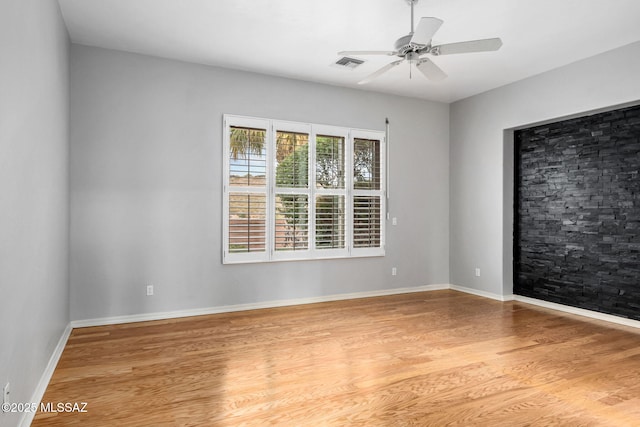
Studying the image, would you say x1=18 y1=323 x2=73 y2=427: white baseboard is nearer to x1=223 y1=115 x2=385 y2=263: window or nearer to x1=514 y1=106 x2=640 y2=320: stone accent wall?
x1=223 y1=115 x2=385 y2=263: window

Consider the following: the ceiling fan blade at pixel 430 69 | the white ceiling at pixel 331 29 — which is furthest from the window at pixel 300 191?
the ceiling fan blade at pixel 430 69

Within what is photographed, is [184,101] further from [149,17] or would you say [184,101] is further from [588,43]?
[588,43]

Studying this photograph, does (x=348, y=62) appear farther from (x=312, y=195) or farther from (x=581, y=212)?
(x=581, y=212)

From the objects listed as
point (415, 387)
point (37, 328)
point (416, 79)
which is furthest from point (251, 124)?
point (415, 387)

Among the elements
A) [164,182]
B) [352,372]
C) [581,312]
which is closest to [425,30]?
[352,372]

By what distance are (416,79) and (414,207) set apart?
186 cm

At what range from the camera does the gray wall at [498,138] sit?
14.2 ft

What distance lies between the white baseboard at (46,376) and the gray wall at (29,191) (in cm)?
7

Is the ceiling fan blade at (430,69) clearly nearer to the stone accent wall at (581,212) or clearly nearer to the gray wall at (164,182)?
the gray wall at (164,182)

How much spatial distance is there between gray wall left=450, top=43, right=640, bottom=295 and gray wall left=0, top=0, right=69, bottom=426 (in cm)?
511

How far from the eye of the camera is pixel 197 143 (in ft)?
15.4

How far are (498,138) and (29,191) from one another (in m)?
5.33

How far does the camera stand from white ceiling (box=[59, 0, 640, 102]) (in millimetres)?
3432

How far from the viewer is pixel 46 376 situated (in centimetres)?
279
